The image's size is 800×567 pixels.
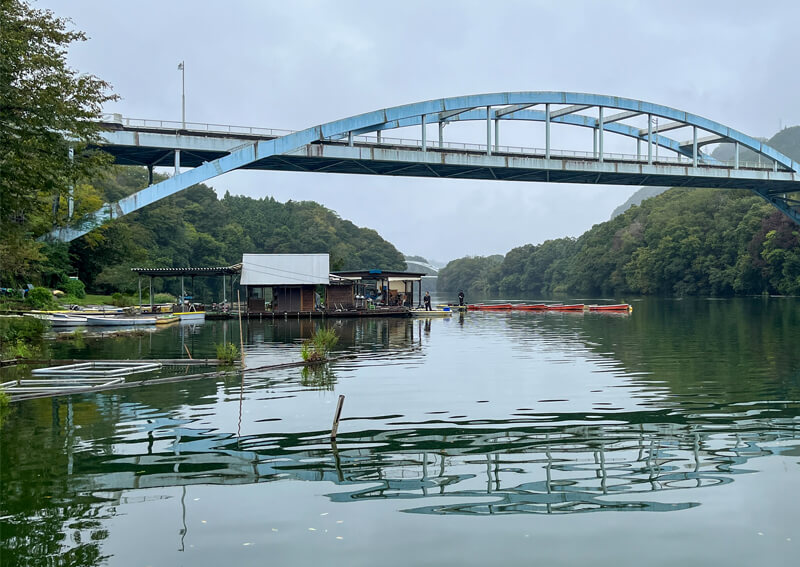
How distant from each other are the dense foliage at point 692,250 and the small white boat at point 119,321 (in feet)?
229

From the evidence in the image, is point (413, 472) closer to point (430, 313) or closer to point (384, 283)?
point (430, 313)

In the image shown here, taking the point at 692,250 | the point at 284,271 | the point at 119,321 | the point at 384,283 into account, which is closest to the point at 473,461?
the point at 119,321

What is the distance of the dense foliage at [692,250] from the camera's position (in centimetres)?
8656

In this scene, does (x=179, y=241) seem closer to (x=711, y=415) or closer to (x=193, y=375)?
(x=193, y=375)

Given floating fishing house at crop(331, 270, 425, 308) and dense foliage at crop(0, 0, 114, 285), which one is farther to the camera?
floating fishing house at crop(331, 270, 425, 308)

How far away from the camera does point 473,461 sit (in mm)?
10547

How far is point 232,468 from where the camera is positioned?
10273 millimetres

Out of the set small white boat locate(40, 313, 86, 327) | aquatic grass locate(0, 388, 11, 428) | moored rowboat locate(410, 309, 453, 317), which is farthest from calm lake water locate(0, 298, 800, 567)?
moored rowboat locate(410, 309, 453, 317)

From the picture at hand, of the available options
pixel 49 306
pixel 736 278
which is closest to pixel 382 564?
pixel 49 306

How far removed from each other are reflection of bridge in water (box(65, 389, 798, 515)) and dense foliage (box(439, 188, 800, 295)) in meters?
80.8

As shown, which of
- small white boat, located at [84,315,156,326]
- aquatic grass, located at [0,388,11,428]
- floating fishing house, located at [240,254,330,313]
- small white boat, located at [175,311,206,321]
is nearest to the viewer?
aquatic grass, located at [0,388,11,428]

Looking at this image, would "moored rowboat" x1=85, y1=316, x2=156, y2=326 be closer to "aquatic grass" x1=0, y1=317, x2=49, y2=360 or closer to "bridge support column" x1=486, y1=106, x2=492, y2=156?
"aquatic grass" x1=0, y1=317, x2=49, y2=360

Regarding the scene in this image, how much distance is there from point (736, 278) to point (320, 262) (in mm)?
62731

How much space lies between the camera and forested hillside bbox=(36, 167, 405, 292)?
186 ft
